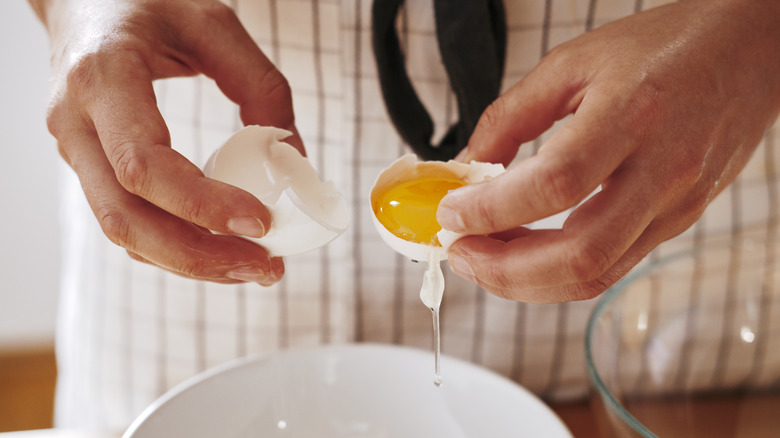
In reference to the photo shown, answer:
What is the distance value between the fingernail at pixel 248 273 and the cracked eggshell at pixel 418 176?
0.13 meters

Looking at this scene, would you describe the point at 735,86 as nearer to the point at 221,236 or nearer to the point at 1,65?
the point at 221,236

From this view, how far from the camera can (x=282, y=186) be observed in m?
0.70

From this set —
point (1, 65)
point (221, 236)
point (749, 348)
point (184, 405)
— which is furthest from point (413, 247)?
point (1, 65)

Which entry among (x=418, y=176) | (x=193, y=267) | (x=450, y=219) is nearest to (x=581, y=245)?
(x=450, y=219)

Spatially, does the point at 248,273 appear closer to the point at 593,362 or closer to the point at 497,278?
the point at 497,278

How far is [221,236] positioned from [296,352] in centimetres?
19

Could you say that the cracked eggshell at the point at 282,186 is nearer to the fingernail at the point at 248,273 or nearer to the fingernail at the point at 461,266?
the fingernail at the point at 248,273

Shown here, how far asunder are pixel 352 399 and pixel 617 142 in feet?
1.43

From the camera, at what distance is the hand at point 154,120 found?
572 mm

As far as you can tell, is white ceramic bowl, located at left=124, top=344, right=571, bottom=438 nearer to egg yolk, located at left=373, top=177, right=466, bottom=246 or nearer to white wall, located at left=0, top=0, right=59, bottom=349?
egg yolk, located at left=373, top=177, right=466, bottom=246

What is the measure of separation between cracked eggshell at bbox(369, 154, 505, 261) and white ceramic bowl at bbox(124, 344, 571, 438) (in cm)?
16

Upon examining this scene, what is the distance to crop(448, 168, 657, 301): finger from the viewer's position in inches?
21.8

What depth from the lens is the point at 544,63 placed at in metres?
0.65

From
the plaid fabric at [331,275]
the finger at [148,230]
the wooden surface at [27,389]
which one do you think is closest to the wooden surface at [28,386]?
the wooden surface at [27,389]
